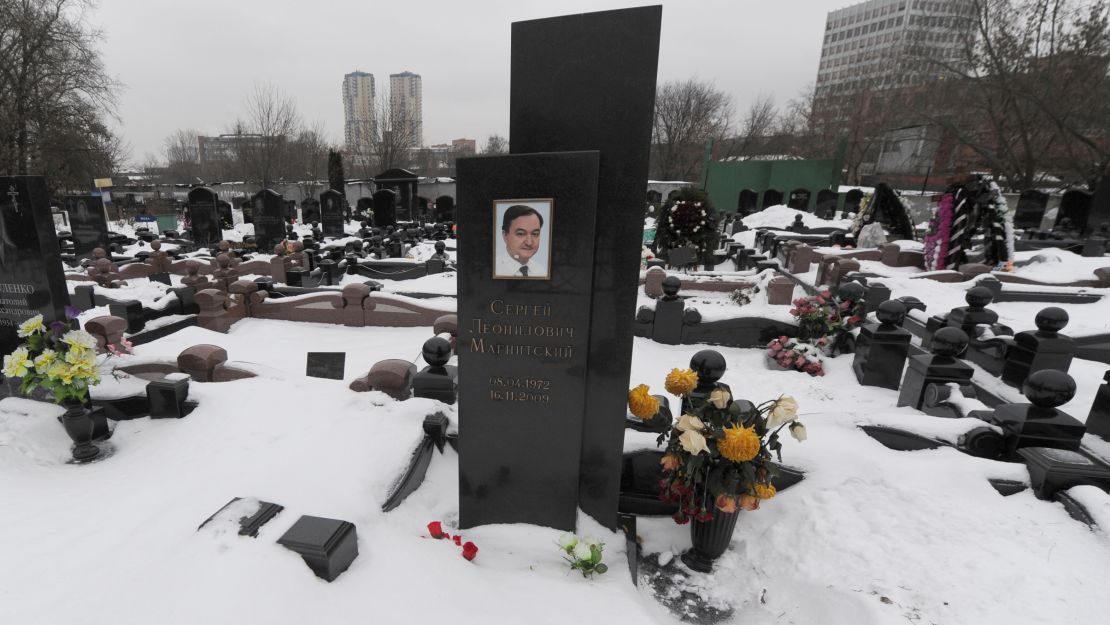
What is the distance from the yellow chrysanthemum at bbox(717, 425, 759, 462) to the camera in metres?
2.80

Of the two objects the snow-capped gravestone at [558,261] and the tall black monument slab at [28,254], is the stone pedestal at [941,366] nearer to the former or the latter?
the snow-capped gravestone at [558,261]

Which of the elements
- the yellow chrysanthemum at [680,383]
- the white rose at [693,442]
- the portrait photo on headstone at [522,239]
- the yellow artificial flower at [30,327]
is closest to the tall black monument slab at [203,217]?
the yellow artificial flower at [30,327]

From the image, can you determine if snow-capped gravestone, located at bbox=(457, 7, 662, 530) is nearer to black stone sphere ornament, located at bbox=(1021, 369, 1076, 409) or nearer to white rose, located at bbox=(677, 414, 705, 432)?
white rose, located at bbox=(677, 414, 705, 432)

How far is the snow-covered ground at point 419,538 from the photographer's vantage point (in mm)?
2480

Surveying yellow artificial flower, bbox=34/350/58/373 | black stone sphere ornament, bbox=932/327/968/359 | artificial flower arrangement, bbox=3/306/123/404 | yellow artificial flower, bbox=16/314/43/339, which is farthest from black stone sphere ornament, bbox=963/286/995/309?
yellow artificial flower, bbox=16/314/43/339

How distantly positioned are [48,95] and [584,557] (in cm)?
3212

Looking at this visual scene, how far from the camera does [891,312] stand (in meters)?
6.15

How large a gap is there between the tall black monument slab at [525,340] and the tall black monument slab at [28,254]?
4660 millimetres

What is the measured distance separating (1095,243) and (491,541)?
62.7 feet

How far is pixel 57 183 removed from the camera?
24.0 m

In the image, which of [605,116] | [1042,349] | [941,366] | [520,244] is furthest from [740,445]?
[1042,349]

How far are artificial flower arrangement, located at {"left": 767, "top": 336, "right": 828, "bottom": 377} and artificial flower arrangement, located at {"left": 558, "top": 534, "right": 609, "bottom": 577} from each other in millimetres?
5494

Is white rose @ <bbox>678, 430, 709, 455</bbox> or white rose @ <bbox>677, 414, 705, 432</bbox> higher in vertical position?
white rose @ <bbox>677, 414, 705, 432</bbox>

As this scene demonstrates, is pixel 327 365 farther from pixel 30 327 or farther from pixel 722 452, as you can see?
pixel 722 452
